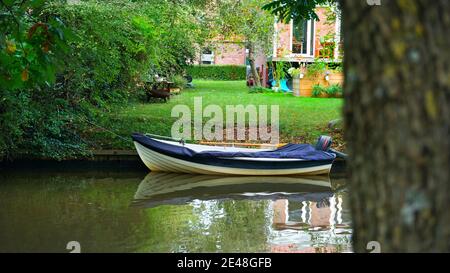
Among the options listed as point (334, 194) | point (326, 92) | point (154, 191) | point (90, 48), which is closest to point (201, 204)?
point (154, 191)

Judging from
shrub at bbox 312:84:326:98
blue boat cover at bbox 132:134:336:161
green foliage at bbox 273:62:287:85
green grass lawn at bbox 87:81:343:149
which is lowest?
blue boat cover at bbox 132:134:336:161

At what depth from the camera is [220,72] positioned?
4428 cm

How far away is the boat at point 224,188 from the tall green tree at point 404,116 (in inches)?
404

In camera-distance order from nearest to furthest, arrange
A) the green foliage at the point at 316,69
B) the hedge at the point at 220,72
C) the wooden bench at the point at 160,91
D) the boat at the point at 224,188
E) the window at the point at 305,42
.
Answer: the boat at the point at 224,188 → the wooden bench at the point at 160,91 → the green foliage at the point at 316,69 → the window at the point at 305,42 → the hedge at the point at 220,72

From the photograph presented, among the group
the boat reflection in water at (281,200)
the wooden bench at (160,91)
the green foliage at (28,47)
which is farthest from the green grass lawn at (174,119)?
the green foliage at (28,47)

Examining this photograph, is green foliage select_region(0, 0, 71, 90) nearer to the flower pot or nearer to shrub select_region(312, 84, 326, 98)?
shrub select_region(312, 84, 326, 98)

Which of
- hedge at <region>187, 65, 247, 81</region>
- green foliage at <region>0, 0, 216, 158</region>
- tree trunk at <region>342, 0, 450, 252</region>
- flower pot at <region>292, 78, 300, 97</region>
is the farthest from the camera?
hedge at <region>187, 65, 247, 81</region>

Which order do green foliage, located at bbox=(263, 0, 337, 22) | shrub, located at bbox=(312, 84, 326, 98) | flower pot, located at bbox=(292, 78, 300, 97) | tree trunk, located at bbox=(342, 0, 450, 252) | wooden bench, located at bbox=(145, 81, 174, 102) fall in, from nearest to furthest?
tree trunk, located at bbox=(342, 0, 450, 252), green foliage, located at bbox=(263, 0, 337, 22), wooden bench, located at bbox=(145, 81, 174, 102), shrub, located at bbox=(312, 84, 326, 98), flower pot, located at bbox=(292, 78, 300, 97)

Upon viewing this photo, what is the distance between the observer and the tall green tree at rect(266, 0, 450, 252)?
5.77 feet

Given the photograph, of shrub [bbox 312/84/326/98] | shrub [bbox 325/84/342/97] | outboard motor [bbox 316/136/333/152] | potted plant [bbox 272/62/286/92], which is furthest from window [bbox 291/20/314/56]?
outboard motor [bbox 316/136/333/152]

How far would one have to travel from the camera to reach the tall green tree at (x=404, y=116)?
176 centimetres

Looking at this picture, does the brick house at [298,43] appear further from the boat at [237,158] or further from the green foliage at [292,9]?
the green foliage at [292,9]

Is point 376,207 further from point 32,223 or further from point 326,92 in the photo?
point 326,92

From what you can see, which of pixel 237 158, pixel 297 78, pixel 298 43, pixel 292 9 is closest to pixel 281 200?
pixel 237 158
